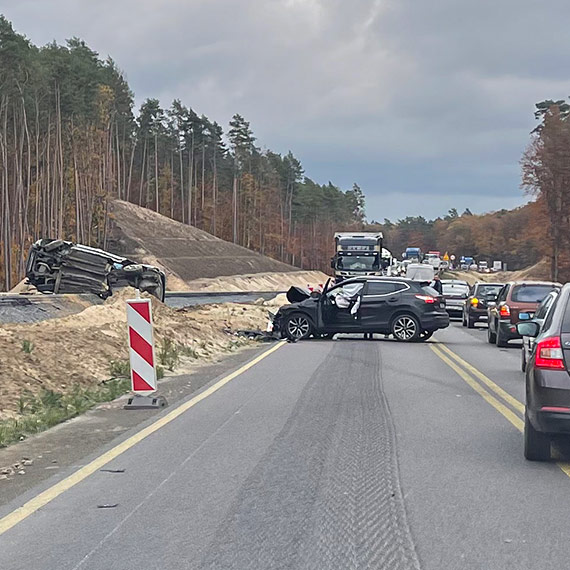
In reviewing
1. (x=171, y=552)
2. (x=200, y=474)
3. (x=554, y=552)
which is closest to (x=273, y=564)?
(x=171, y=552)

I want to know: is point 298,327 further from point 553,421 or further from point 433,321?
point 553,421

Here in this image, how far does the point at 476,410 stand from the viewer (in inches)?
462

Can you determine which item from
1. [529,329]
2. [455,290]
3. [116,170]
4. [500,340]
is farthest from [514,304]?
[116,170]

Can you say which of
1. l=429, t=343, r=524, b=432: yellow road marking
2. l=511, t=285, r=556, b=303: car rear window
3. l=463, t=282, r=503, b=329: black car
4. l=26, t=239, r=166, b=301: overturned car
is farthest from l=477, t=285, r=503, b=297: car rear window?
l=429, t=343, r=524, b=432: yellow road marking

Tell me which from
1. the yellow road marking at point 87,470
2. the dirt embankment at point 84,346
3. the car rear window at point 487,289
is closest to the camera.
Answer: the yellow road marking at point 87,470

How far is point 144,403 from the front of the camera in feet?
39.4

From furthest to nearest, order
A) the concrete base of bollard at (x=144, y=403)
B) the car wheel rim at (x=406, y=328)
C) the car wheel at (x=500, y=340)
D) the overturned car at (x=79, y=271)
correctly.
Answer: the overturned car at (x=79, y=271) < the car wheel rim at (x=406, y=328) < the car wheel at (x=500, y=340) < the concrete base of bollard at (x=144, y=403)

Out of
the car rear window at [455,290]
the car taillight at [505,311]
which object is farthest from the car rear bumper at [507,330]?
the car rear window at [455,290]

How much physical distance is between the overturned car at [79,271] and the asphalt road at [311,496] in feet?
69.3

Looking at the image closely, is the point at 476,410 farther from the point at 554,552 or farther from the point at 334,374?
the point at 554,552

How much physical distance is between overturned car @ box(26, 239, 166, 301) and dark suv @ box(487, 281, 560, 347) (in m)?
14.4

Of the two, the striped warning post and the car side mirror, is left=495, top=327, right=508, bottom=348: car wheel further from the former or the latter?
the car side mirror

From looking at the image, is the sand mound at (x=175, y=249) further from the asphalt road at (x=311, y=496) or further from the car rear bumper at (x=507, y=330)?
the asphalt road at (x=311, y=496)

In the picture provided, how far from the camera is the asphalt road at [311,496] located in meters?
5.58
